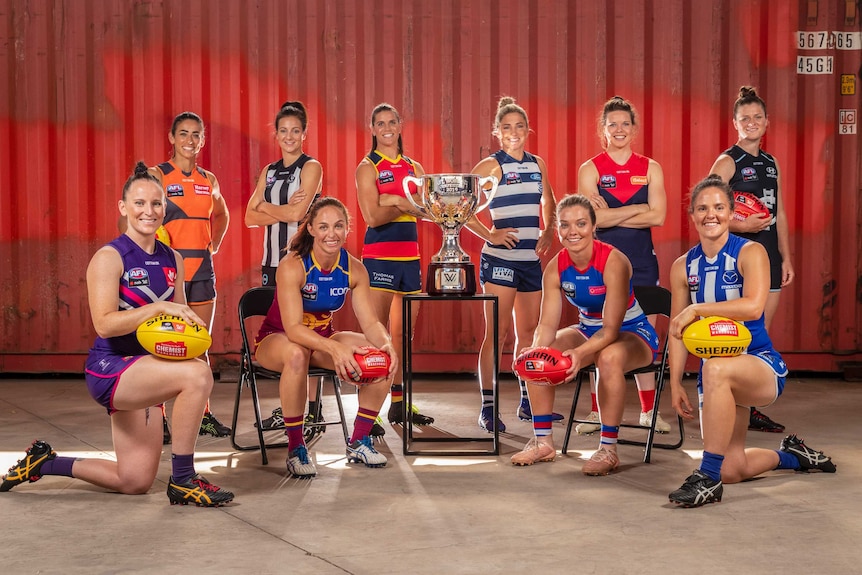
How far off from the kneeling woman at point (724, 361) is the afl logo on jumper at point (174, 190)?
8.66ft

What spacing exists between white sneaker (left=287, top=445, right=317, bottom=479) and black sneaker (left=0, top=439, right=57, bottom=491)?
0.98 meters

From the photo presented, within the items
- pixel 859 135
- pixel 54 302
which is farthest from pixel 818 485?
pixel 54 302

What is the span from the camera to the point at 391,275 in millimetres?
5359

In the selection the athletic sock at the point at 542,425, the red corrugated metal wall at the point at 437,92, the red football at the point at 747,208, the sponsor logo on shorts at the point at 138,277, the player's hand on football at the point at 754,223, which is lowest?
the athletic sock at the point at 542,425

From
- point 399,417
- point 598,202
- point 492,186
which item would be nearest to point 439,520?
point 399,417

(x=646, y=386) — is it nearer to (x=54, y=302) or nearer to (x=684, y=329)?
(x=684, y=329)

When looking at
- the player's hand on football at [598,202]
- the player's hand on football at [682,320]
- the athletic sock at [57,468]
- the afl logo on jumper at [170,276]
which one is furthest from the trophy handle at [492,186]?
the athletic sock at [57,468]

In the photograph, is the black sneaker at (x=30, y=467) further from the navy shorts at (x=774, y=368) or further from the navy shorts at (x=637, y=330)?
the navy shorts at (x=774, y=368)

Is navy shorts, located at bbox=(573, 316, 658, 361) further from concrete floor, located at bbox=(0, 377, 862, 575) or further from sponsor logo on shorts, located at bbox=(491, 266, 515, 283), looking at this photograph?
sponsor logo on shorts, located at bbox=(491, 266, 515, 283)

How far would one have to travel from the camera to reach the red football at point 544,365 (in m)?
4.19

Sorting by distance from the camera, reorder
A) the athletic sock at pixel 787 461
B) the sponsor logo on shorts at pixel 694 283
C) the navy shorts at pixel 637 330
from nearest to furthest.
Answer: the sponsor logo on shorts at pixel 694 283, the athletic sock at pixel 787 461, the navy shorts at pixel 637 330

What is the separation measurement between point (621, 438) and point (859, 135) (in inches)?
141

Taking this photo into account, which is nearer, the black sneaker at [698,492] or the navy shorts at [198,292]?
the black sneaker at [698,492]

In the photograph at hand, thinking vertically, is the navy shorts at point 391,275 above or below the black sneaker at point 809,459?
above
